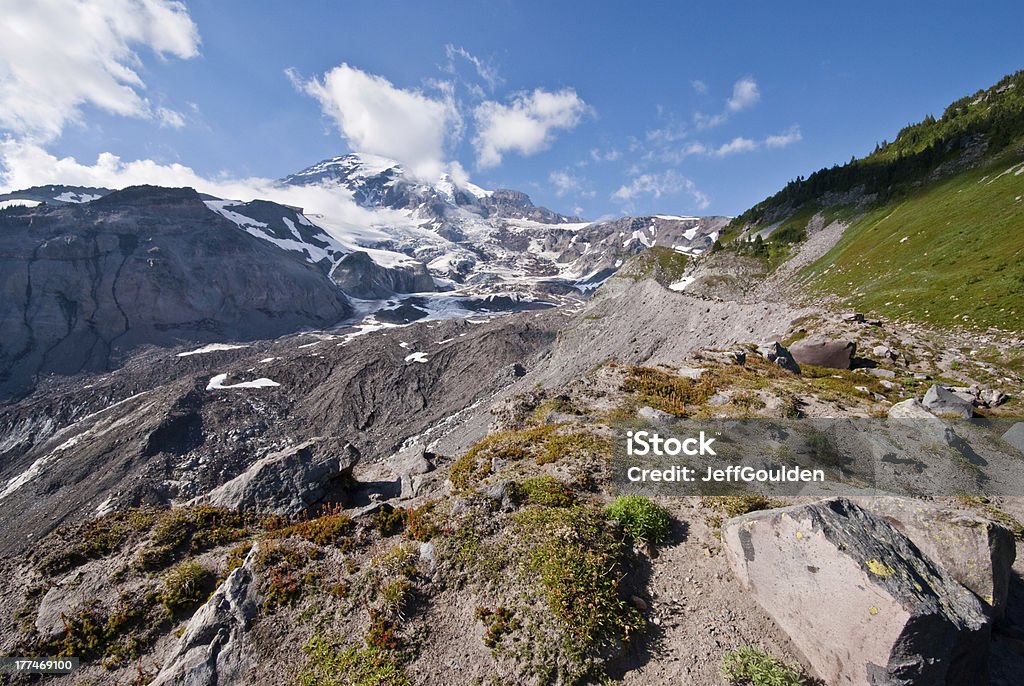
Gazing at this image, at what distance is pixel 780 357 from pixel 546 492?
15.3 metres

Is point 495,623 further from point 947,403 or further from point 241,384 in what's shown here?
point 241,384

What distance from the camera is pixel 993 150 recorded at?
5316 cm

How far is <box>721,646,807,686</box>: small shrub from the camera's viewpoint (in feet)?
17.4

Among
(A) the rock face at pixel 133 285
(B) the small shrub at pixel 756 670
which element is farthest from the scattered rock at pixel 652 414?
(A) the rock face at pixel 133 285

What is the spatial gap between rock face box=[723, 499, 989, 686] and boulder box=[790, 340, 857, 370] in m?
16.1

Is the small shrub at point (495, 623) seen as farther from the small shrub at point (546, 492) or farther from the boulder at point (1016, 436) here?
the boulder at point (1016, 436)

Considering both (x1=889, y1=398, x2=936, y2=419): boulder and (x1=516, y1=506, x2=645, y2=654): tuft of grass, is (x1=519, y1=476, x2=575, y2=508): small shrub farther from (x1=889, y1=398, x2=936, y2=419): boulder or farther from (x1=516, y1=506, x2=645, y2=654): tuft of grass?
(x1=889, y1=398, x2=936, y2=419): boulder

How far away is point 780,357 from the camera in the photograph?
18750mm

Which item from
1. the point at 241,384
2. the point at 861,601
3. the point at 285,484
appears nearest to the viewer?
the point at 861,601

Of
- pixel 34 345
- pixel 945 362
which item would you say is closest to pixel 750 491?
pixel 945 362

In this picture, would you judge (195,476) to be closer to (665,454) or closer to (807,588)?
(665,454)

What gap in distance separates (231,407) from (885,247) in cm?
9382

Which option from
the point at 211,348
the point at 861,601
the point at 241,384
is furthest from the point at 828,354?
the point at 211,348

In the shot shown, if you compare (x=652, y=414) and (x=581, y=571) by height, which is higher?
(x=652, y=414)
